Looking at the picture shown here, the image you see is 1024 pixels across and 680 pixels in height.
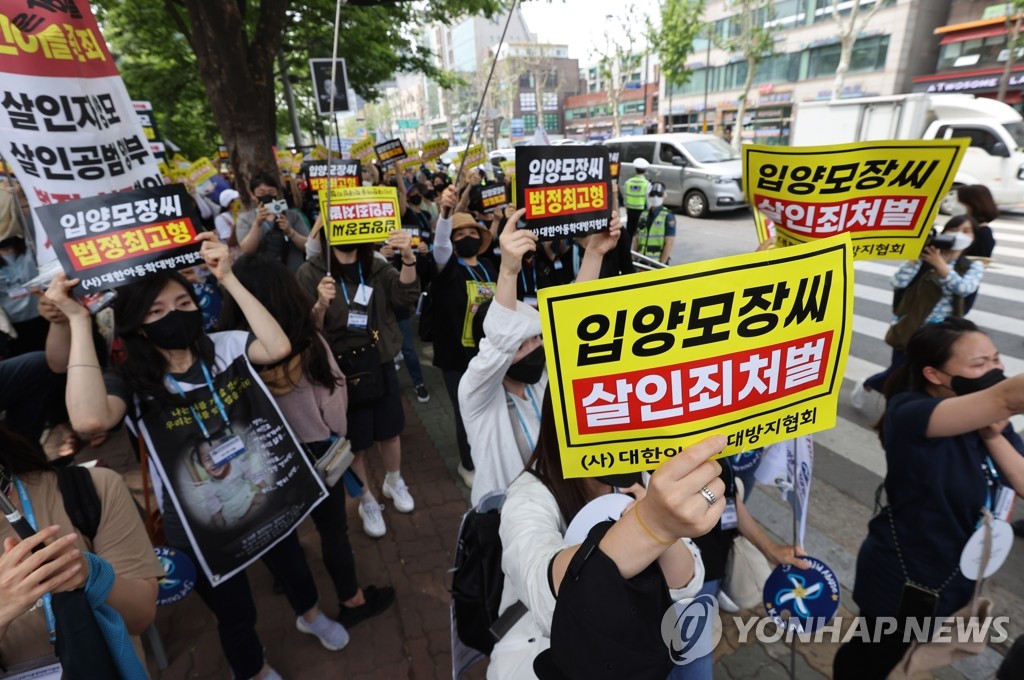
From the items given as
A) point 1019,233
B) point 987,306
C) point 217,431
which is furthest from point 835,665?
point 1019,233

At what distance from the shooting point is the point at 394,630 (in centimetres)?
303

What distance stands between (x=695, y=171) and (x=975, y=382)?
1380cm

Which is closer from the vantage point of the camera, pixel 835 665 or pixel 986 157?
pixel 835 665

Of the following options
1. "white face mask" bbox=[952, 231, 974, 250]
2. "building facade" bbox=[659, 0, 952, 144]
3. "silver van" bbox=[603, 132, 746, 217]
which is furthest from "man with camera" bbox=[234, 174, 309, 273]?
"building facade" bbox=[659, 0, 952, 144]

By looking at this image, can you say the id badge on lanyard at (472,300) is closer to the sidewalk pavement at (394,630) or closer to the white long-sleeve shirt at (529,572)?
the sidewalk pavement at (394,630)

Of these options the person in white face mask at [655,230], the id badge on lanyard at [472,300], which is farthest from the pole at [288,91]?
the id badge on lanyard at [472,300]

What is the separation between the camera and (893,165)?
2504 millimetres

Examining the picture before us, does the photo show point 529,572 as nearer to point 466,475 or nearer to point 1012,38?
point 466,475

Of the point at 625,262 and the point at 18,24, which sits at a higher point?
the point at 18,24

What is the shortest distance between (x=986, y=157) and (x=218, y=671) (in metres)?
16.7

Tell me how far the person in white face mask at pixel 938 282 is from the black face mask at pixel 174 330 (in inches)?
165

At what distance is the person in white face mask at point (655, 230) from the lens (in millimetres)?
7242

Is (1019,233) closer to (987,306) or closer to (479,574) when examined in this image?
(987,306)

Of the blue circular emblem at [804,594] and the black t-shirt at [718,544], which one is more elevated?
the black t-shirt at [718,544]
